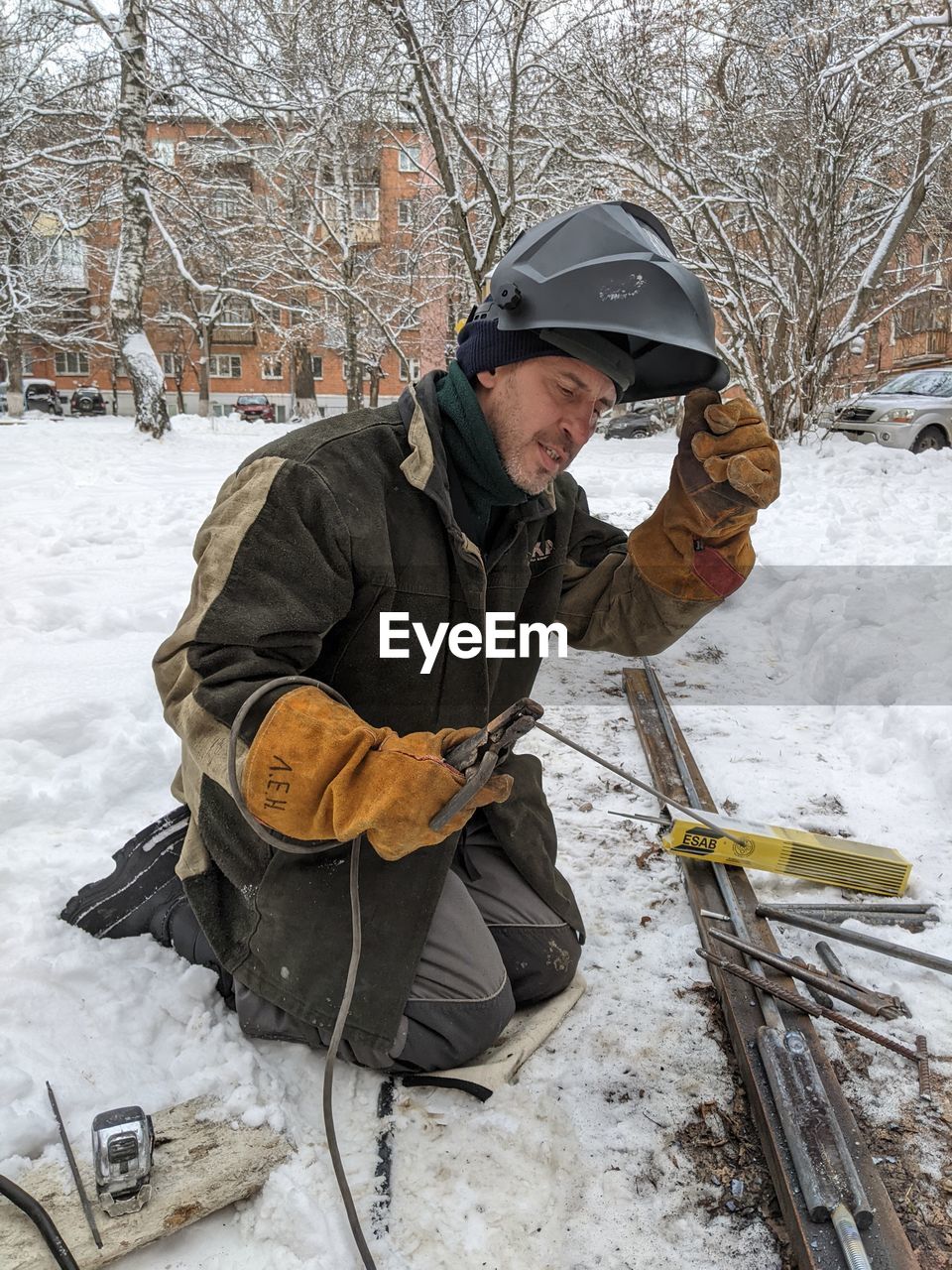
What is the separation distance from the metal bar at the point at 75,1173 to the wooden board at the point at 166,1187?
0.01 m

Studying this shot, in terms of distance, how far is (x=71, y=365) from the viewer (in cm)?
4103

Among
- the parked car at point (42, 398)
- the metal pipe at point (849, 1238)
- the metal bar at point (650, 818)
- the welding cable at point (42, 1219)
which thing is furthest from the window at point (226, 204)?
the parked car at point (42, 398)

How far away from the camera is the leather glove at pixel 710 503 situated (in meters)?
2.21

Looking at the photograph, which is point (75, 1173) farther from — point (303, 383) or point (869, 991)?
point (303, 383)

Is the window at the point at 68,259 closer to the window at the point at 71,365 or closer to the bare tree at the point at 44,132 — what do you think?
the bare tree at the point at 44,132

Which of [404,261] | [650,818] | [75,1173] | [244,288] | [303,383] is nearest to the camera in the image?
[75,1173]

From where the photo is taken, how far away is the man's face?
2016 millimetres

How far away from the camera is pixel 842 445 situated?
1002cm

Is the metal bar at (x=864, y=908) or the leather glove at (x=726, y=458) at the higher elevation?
the leather glove at (x=726, y=458)

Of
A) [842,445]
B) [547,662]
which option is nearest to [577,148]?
[842,445]

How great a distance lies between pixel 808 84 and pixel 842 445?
381 centimetres

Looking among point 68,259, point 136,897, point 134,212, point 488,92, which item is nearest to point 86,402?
point 68,259

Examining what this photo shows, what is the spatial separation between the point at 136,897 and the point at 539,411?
1.64 meters

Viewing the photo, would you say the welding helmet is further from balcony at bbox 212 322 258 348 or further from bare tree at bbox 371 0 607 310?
balcony at bbox 212 322 258 348
